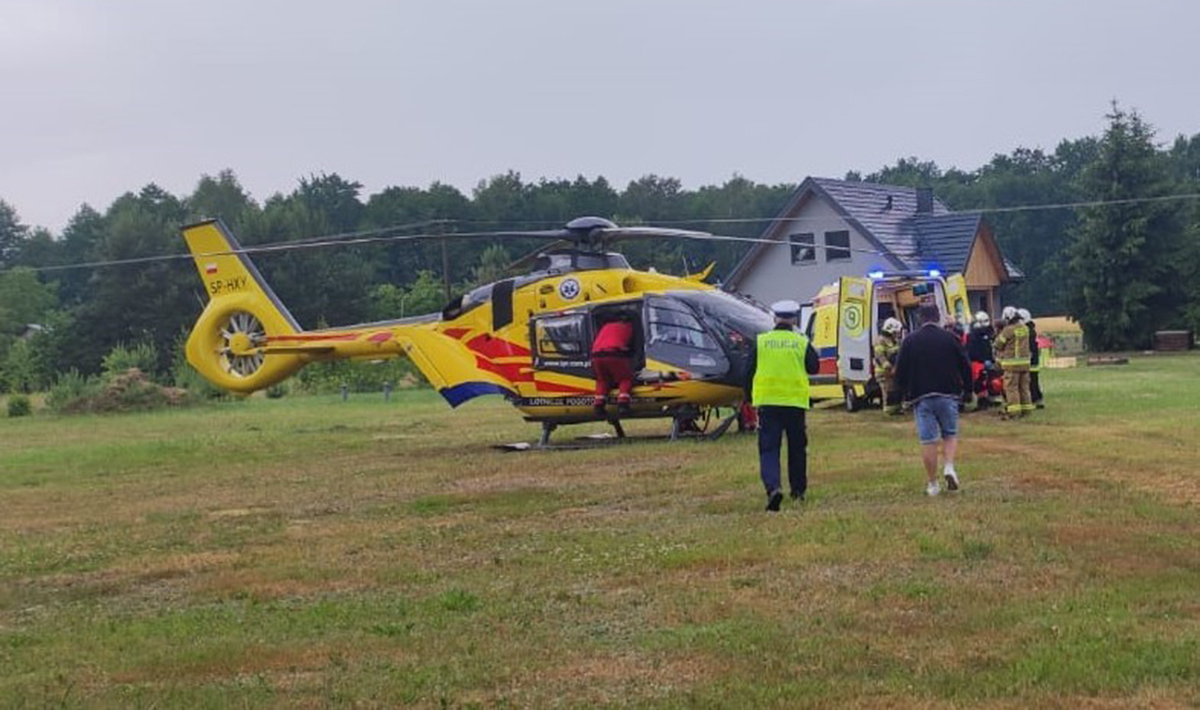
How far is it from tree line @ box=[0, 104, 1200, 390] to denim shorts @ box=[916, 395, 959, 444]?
1058cm

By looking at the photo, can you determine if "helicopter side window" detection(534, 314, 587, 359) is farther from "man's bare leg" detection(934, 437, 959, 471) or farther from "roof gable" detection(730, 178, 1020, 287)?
"roof gable" detection(730, 178, 1020, 287)

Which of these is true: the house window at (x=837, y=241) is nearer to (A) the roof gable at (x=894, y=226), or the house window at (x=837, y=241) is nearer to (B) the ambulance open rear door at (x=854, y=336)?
(A) the roof gable at (x=894, y=226)

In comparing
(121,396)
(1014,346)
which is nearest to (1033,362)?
(1014,346)

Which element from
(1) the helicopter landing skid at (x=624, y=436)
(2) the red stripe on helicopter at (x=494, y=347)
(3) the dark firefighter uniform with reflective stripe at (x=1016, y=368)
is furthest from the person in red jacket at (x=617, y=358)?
(3) the dark firefighter uniform with reflective stripe at (x=1016, y=368)

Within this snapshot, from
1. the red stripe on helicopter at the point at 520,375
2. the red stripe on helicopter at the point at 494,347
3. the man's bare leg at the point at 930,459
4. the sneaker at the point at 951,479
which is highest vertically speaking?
the red stripe on helicopter at the point at 494,347

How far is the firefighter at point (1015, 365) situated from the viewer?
1969cm

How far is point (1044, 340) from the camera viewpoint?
4378 centimetres

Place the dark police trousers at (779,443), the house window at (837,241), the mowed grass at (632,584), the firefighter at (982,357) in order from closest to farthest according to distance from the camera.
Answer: the mowed grass at (632,584) → the dark police trousers at (779,443) → the firefighter at (982,357) → the house window at (837,241)

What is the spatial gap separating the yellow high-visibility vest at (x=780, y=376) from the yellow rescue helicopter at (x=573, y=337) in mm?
6182

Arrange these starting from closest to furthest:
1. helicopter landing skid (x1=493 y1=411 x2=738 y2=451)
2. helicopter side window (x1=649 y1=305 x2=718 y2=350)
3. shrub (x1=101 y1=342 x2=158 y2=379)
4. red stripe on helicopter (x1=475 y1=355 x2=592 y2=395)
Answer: helicopter side window (x1=649 y1=305 x2=718 y2=350), helicopter landing skid (x1=493 y1=411 x2=738 y2=451), red stripe on helicopter (x1=475 y1=355 x2=592 y2=395), shrub (x1=101 y1=342 x2=158 y2=379)

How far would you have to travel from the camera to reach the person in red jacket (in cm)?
1856

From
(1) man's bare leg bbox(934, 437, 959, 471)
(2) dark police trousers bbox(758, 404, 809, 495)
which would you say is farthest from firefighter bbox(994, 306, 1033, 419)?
(2) dark police trousers bbox(758, 404, 809, 495)

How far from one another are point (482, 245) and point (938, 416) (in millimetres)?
75900

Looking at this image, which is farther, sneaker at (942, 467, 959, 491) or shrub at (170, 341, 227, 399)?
shrub at (170, 341, 227, 399)
